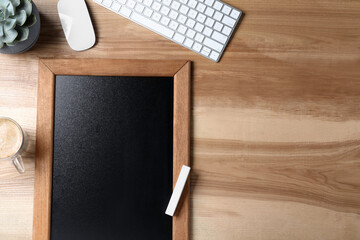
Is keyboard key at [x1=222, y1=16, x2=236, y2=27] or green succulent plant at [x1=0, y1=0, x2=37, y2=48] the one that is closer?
green succulent plant at [x1=0, y1=0, x2=37, y2=48]

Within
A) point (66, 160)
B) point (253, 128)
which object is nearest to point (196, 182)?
point (253, 128)

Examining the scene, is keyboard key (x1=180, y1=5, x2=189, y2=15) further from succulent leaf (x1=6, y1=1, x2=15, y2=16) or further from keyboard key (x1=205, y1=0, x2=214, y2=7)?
succulent leaf (x1=6, y1=1, x2=15, y2=16)

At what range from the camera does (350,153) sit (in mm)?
713

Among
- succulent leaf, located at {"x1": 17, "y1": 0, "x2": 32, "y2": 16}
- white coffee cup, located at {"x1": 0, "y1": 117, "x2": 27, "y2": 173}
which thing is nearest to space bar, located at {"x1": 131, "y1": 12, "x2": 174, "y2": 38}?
succulent leaf, located at {"x1": 17, "y1": 0, "x2": 32, "y2": 16}

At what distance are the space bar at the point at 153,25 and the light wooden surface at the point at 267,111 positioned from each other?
0.05ft

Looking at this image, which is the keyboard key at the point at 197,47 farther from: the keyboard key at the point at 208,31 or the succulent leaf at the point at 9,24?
the succulent leaf at the point at 9,24

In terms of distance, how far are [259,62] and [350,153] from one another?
282mm

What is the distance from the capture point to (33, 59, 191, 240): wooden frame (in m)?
0.67

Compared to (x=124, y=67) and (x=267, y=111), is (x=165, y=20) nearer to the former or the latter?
(x=124, y=67)

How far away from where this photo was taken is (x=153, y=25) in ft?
2.31

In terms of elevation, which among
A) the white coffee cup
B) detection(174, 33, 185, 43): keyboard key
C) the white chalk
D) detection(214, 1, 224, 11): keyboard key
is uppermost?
detection(214, 1, 224, 11): keyboard key

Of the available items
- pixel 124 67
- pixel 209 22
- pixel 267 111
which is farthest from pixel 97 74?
pixel 267 111

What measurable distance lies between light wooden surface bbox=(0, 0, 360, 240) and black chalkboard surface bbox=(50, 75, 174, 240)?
6 cm

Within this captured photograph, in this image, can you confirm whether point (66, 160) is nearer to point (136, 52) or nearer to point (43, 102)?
point (43, 102)
